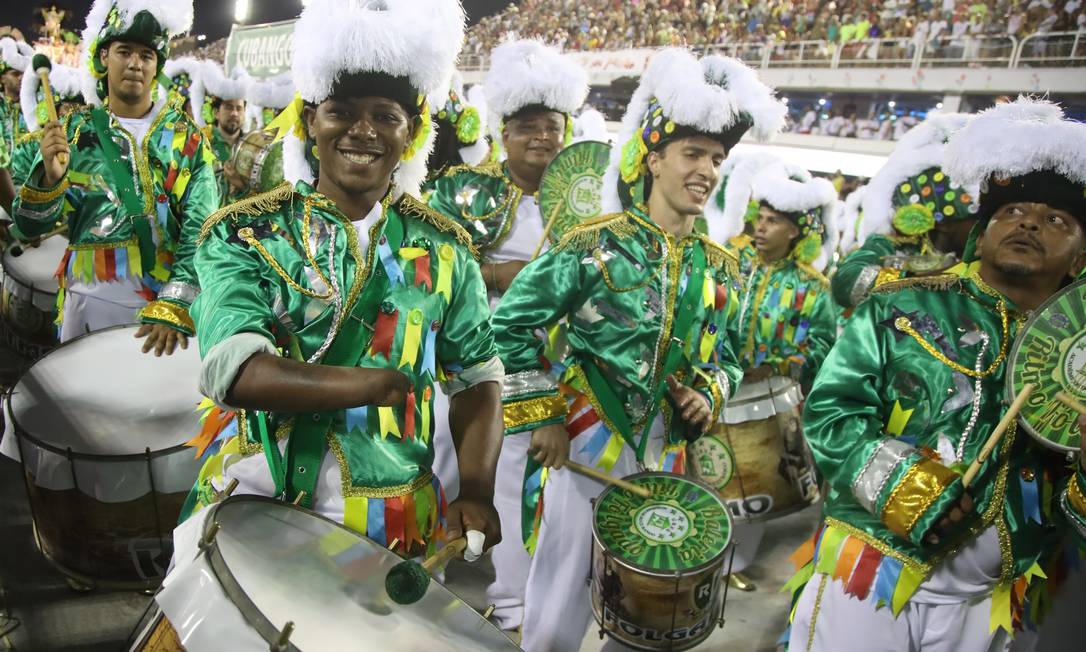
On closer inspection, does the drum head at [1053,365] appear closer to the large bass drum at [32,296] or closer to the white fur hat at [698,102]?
the white fur hat at [698,102]

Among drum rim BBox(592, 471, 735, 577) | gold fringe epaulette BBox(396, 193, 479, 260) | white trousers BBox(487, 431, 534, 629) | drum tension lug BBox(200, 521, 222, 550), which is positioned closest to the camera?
drum tension lug BBox(200, 521, 222, 550)

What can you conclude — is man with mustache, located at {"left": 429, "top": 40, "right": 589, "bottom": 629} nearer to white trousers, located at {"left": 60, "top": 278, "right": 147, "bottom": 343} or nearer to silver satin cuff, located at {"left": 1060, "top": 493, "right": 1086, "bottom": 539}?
white trousers, located at {"left": 60, "top": 278, "right": 147, "bottom": 343}

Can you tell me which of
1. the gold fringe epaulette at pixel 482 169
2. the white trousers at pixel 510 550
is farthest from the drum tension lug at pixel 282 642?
the gold fringe epaulette at pixel 482 169

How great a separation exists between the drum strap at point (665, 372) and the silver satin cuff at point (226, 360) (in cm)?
156

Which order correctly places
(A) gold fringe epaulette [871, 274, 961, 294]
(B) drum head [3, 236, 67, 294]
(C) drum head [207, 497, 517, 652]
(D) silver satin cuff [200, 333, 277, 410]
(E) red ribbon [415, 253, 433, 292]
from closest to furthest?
(C) drum head [207, 497, 517, 652]
(D) silver satin cuff [200, 333, 277, 410]
(E) red ribbon [415, 253, 433, 292]
(A) gold fringe epaulette [871, 274, 961, 294]
(B) drum head [3, 236, 67, 294]

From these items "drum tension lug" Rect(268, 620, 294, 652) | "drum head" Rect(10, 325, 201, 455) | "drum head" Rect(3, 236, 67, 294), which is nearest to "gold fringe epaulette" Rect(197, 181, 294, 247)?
"drum tension lug" Rect(268, 620, 294, 652)

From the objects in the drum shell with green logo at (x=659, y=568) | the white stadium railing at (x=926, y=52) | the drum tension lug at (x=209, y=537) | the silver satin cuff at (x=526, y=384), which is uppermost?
the white stadium railing at (x=926, y=52)

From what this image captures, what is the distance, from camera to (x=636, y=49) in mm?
22719

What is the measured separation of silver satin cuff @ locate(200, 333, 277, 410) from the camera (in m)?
1.51

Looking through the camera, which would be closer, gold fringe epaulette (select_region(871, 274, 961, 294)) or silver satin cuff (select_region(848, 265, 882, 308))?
gold fringe epaulette (select_region(871, 274, 961, 294))

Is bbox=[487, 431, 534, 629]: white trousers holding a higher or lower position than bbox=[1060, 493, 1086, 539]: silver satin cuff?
lower

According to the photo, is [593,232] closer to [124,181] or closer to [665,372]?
[665,372]

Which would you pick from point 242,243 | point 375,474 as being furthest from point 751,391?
point 242,243

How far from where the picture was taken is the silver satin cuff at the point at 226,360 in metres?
1.51
